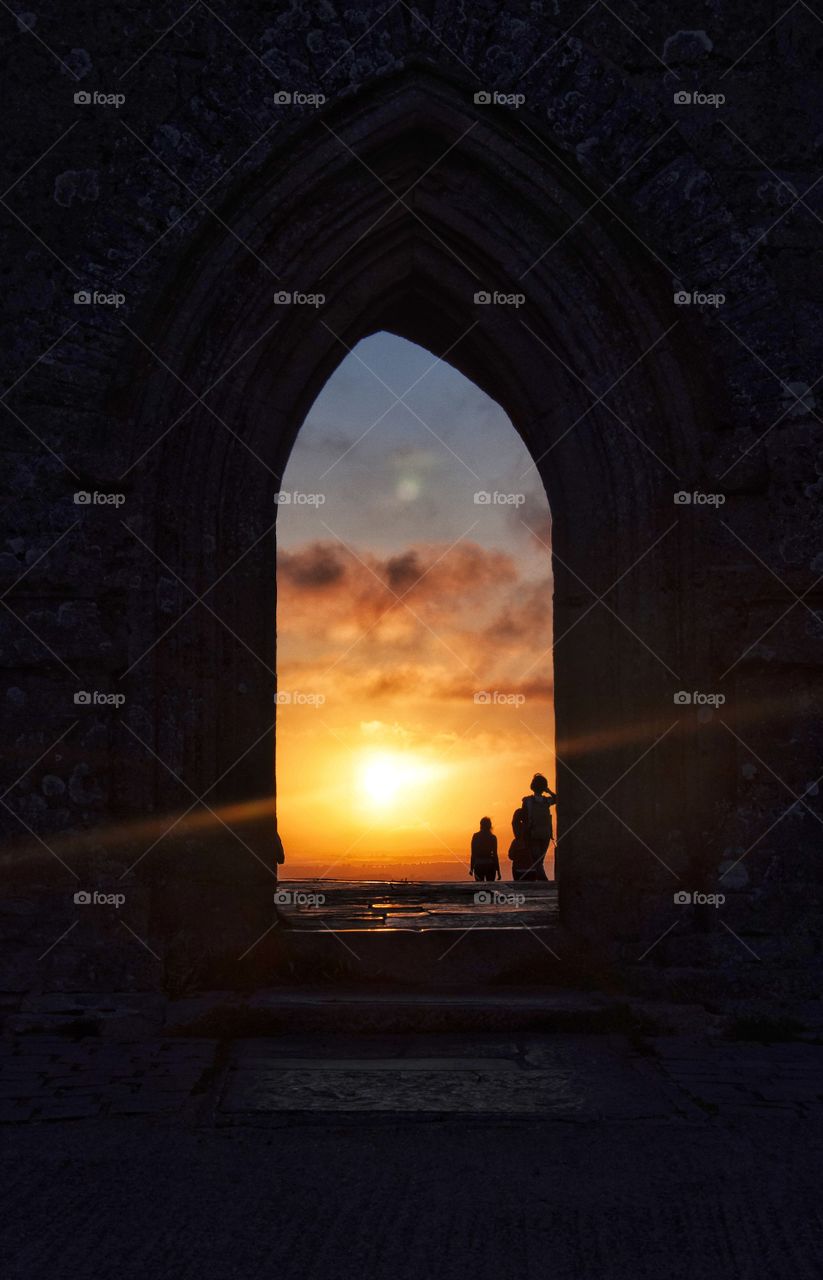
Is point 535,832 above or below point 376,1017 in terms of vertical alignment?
above

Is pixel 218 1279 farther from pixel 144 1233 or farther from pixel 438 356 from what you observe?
pixel 438 356

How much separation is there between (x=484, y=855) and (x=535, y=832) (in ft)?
2.96

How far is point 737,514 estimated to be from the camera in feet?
18.0

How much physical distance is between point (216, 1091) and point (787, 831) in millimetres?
2643

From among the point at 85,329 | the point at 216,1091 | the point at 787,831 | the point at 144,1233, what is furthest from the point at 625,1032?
the point at 85,329

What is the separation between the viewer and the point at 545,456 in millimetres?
6020
